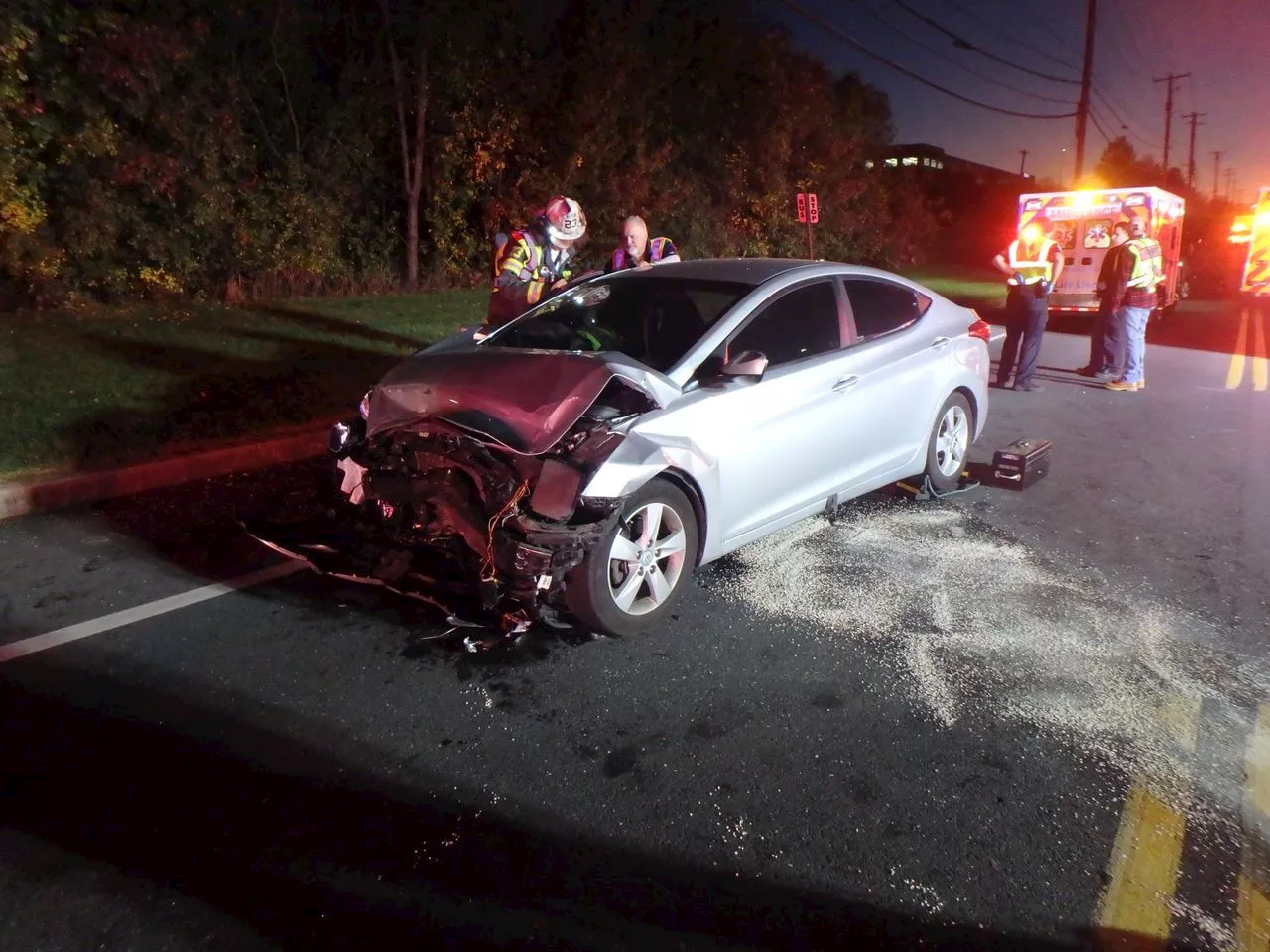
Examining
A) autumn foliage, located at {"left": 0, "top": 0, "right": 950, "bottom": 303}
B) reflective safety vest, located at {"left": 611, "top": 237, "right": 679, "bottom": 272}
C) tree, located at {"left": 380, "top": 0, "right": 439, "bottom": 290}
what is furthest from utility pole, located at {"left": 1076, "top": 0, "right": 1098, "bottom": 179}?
reflective safety vest, located at {"left": 611, "top": 237, "right": 679, "bottom": 272}

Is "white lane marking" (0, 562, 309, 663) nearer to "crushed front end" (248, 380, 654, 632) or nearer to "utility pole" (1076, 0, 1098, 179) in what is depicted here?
"crushed front end" (248, 380, 654, 632)

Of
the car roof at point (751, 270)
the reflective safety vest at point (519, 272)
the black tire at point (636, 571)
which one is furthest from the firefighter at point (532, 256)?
the black tire at point (636, 571)

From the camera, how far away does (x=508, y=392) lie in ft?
14.1

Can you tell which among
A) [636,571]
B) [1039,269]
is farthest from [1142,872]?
[1039,269]

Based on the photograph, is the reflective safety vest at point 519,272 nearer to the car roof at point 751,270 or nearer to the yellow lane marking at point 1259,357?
the car roof at point 751,270

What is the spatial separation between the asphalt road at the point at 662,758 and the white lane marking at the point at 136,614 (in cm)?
3

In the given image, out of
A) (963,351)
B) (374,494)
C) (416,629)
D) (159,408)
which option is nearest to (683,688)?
(416,629)

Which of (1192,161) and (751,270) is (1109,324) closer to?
(751,270)

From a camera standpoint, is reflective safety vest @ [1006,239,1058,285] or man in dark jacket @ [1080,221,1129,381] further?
reflective safety vest @ [1006,239,1058,285]

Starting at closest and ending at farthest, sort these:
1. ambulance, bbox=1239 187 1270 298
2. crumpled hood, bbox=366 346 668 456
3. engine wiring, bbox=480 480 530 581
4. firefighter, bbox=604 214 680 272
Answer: engine wiring, bbox=480 480 530 581 → crumpled hood, bbox=366 346 668 456 → firefighter, bbox=604 214 680 272 → ambulance, bbox=1239 187 1270 298

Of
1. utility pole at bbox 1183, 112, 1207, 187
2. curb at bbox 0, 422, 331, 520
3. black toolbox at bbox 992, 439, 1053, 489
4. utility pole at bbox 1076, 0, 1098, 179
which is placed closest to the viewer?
curb at bbox 0, 422, 331, 520

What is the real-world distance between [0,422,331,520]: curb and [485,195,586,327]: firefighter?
1868mm

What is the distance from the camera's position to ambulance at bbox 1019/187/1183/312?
63.8ft

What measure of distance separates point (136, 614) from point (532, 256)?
4.00m
